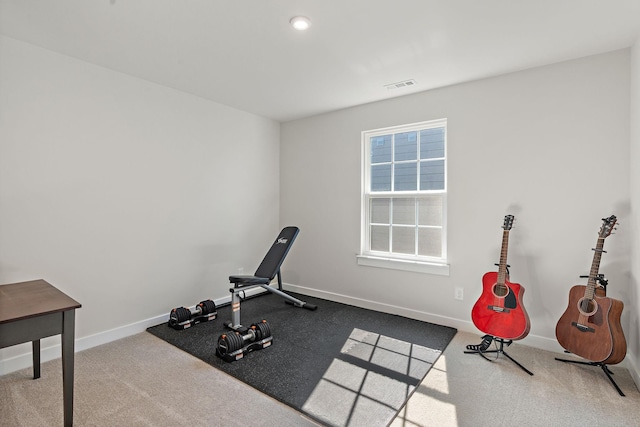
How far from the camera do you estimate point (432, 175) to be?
3.58m

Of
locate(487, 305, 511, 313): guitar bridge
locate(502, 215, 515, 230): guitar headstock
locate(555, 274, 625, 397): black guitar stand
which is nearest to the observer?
locate(555, 274, 625, 397): black guitar stand

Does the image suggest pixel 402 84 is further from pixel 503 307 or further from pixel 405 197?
pixel 503 307

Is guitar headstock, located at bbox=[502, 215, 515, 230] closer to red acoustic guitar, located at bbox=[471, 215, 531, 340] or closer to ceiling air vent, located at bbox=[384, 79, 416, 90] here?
red acoustic guitar, located at bbox=[471, 215, 531, 340]

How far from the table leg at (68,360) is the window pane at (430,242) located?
123 inches

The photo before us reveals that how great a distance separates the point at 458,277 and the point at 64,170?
374cm

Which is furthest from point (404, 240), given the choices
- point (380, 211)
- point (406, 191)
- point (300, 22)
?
point (300, 22)

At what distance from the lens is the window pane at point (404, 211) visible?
3721 millimetres

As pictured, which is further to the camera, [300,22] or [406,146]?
[406,146]

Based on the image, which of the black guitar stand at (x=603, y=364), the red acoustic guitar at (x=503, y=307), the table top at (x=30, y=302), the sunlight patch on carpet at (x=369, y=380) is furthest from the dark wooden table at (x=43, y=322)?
the black guitar stand at (x=603, y=364)

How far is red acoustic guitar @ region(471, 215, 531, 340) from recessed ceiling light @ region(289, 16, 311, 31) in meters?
2.26

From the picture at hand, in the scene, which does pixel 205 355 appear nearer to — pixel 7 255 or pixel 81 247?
pixel 81 247

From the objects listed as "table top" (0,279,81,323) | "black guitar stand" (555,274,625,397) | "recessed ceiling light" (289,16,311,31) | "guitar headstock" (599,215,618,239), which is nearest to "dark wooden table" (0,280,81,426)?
"table top" (0,279,81,323)

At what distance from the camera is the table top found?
166cm

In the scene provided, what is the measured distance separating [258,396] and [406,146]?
292 centimetres
